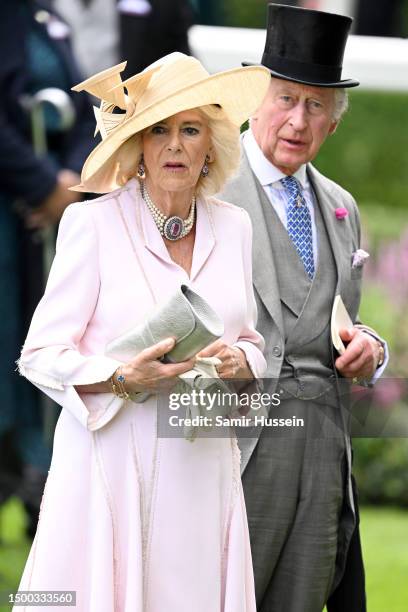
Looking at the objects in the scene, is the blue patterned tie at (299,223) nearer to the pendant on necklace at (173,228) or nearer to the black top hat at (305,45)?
the black top hat at (305,45)

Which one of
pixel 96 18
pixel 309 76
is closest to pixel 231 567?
pixel 309 76

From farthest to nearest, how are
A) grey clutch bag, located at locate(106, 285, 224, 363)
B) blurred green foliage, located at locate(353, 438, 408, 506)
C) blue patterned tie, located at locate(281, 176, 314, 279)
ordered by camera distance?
blurred green foliage, located at locate(353, 438, 408, 506)
blue patterned tie, located at locate(281, 176, 314, 279)
grey clutch bag, located at locate(106, 285, 224, 363)

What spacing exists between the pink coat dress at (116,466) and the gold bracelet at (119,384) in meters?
0.02

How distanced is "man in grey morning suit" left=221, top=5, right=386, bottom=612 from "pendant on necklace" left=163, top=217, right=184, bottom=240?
0.47 m

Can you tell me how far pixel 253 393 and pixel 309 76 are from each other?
101 cm

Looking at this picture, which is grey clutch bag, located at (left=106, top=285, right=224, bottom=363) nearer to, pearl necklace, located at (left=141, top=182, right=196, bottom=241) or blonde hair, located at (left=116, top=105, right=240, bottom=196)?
pearl necklace, located at (left=141, top=182, right=196, bottom=241)

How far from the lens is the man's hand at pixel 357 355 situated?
4957 mm

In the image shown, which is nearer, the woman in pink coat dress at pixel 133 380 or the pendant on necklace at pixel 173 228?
the woman in pink coat dress at pixel 133 380

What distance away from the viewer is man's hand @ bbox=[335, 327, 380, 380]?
4.96 metres

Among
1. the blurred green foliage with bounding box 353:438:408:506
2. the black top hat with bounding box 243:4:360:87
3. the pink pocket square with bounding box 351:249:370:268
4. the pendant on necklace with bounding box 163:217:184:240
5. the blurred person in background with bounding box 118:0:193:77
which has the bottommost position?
the blurred green foliage with bounding box 353:438:408:506

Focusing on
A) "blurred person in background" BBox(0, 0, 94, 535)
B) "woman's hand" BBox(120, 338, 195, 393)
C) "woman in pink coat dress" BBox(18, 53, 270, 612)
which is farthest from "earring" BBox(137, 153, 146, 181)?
"blurred person in background" BBox(0, 0, 94, 535)

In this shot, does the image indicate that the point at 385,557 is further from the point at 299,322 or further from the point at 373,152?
the point at 373,152

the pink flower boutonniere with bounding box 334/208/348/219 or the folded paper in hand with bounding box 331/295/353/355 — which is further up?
the pink flower boutonniere with bounding box 334/208/348/219

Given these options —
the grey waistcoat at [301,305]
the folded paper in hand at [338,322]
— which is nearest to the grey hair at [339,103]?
the grey waistcoat at [301,305]
